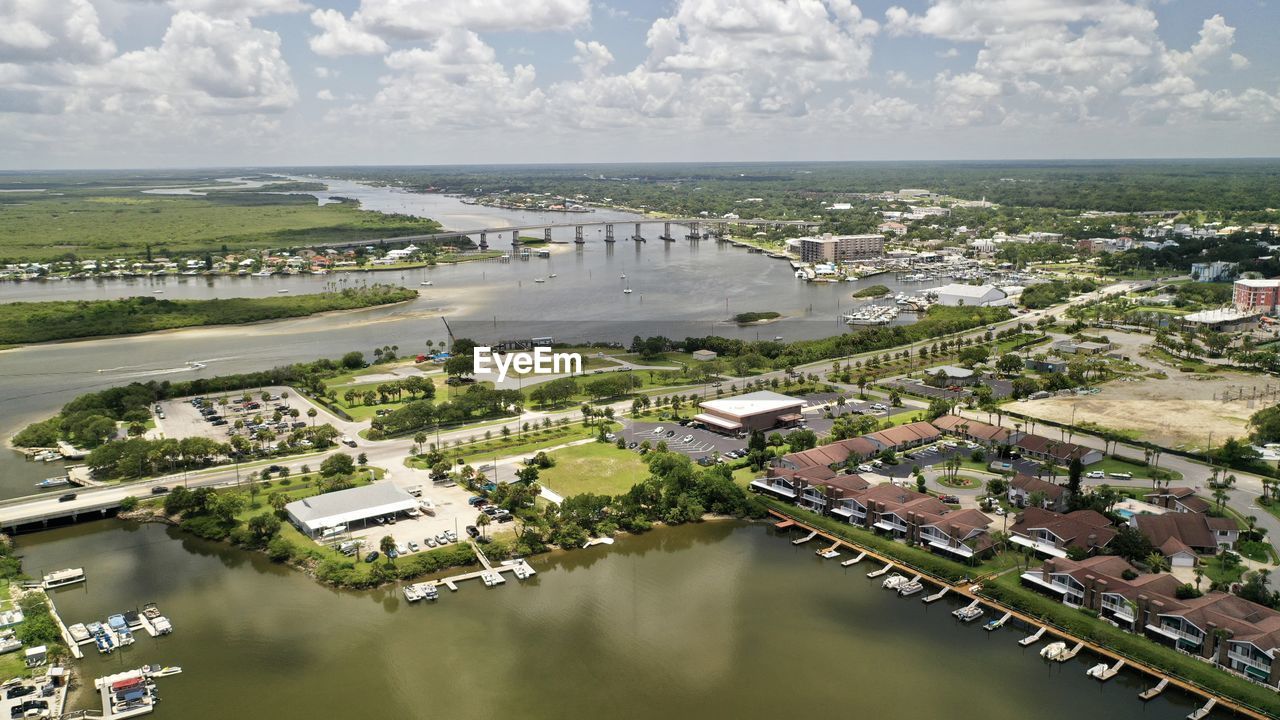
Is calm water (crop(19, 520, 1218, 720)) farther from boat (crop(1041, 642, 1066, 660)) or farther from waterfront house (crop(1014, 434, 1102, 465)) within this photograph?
waterfront house (crop(1014, 434, 1102, 465))

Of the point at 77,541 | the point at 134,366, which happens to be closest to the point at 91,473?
the point at 77,541

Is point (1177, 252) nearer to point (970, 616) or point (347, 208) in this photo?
point (970, 616)

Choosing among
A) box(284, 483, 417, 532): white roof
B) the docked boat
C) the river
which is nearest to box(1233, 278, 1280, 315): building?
the river

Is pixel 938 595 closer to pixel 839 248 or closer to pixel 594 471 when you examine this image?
pixel 594 471

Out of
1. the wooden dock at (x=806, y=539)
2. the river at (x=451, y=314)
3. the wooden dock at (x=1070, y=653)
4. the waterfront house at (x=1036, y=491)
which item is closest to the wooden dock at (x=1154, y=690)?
the wooden dock at (x=1070, y=653)

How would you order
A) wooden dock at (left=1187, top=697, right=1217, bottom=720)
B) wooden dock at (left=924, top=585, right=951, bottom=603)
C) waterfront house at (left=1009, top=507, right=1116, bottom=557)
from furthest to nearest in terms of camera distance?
waterfront house at (left=1009, top=507, right=1116, bottom=557)
wooden dock at (left=924, top=585, right=951, bottom=603)
wooden dock at (left=1187, top=697, right=1217, bottom=720)
